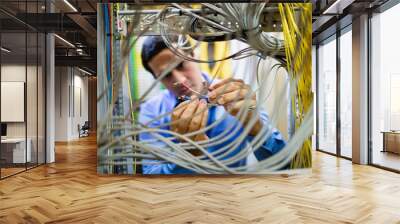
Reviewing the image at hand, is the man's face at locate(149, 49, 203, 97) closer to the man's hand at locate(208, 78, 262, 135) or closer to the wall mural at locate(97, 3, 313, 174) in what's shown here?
the wall mural at locate(97, 3, 313, 174)

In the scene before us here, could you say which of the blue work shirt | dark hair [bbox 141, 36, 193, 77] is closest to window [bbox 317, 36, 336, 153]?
the blue work shirt

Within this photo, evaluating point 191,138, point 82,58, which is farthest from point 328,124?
point 82,58

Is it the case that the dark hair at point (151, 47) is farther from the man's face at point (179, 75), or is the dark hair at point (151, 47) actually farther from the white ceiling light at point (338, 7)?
the white ceiling light at point (338, 7)

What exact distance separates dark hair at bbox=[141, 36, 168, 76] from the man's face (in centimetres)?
8

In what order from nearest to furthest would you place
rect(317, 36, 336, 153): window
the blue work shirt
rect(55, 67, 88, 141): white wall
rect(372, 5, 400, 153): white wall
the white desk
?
the blue work shirt → the white desk → rect(372, 5, 400, 153): white wall → rect(317, 36, 336, 153): window → rect(55, 67, 88, 141): white wall

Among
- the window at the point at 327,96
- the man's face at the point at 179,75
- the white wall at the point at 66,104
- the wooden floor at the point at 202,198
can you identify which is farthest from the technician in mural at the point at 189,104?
the white wall at the point at 66,104

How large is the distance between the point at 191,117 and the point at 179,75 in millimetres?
742

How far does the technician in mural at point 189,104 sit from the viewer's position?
6.37 m

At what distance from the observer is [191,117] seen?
6.36 metres

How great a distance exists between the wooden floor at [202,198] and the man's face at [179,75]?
154cm

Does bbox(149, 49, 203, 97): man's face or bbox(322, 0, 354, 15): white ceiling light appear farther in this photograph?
bbox(322, 0, 354, 15): white ceiling light

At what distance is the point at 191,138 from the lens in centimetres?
637

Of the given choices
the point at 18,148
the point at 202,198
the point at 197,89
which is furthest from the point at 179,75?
the point at 18,148

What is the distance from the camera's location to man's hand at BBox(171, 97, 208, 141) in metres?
6.36
